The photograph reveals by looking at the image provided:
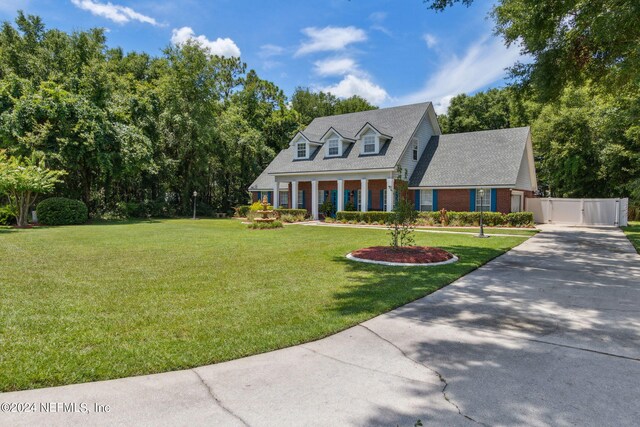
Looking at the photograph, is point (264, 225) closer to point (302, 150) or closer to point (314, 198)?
point (314, 198)

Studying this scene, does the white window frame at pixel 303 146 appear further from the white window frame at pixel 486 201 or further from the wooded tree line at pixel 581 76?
the wooded tree line at pixel 581 76

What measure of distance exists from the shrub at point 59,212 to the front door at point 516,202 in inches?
1038

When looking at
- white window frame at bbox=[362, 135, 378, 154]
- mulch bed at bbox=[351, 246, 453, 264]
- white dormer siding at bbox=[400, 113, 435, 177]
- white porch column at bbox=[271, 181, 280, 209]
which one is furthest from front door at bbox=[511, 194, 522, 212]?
white porch column at bbox=[271, 181, 280, 209]

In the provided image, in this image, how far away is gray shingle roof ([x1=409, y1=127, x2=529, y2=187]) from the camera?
841 inches

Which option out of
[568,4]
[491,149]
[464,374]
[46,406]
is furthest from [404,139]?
[46,406]

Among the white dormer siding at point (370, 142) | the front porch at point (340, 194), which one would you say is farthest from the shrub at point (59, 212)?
the white dormer siding at point (370, 142)

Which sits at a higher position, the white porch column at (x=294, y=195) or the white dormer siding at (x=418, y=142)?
the white dormer siding at (x=418, y=142)

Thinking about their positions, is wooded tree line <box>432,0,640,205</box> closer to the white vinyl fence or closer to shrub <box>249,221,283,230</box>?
the white vinyl fence

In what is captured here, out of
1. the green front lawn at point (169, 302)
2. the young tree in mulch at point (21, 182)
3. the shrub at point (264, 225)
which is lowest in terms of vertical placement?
the green front lawn at point (169, 302)

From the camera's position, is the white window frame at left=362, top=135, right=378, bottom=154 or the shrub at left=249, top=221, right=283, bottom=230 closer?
the shrub at left=249, top=221, right=283, bottom=230

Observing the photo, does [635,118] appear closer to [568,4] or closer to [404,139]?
[568,4]

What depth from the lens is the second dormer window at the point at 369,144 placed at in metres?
24.5

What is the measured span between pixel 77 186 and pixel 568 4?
29674 millimetres

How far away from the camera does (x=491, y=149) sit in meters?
23.5
